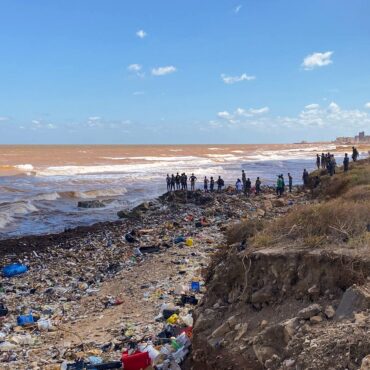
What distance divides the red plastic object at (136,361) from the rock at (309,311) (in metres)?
2.50

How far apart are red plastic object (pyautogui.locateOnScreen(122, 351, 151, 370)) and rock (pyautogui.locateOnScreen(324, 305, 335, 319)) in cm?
277

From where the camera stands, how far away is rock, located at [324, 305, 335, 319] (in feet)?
15.7

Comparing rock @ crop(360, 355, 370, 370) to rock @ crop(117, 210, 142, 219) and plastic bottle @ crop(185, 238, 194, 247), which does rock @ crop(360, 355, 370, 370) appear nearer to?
plastic bottle @ crop(185, 238, 194, 247)

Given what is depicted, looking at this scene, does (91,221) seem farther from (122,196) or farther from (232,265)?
(232,265)

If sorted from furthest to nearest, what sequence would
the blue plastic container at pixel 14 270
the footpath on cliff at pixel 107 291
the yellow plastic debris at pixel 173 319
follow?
the blue plastic container at pixel 14 270 < the yellow plastic debris at pixel 173 319 < the footpath on cliff at pixel 107 291

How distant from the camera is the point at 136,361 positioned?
6.25 m

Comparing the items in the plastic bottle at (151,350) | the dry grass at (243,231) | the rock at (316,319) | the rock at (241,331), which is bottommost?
the plastic bottle at (151,350)

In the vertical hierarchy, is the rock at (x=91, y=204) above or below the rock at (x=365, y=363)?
below

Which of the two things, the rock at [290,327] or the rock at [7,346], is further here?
the rock at [7,346]

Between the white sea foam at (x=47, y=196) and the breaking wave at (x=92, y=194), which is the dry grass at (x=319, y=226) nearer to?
the white sea foam at (x=47, y=196)

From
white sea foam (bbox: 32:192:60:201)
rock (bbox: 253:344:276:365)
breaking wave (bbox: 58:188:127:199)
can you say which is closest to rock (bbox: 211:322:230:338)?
rock (bbox: 253:344:276:365)

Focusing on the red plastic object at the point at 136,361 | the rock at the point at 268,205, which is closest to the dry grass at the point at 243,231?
the red plastic object at the point at 136,361

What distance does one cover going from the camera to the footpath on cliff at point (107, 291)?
7242 mm

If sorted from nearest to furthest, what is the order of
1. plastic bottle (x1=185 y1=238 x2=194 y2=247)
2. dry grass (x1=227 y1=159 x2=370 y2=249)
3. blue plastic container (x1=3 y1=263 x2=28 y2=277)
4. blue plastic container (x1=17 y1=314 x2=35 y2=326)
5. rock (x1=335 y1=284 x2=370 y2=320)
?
rock (x1=335 y1=284 x2=370 y2=320)
dry grass (x1=227 y1=159 x2=370 y2=249)
blue plastic container (x1=17 y1=314 x2=35 y2=326)
blue plastic container (x1=3 y1=263 x2=28 y2=277)
plastic bottle (x1=185 y1=238 x2=194 y2=247)
